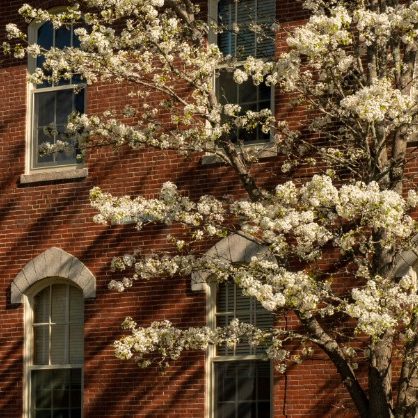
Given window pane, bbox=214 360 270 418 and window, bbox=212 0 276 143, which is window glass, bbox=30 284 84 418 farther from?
window, bbox=212 0 276 143

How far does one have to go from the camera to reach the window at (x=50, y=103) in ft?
56.9

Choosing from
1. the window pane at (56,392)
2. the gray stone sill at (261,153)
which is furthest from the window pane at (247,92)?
the window pane at (56,392)

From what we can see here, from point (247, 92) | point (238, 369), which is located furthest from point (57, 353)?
point (247, 92)

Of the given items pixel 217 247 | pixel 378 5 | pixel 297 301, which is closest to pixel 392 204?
pixel 297 301

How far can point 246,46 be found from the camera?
16.2 m

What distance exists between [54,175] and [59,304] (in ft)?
5.99

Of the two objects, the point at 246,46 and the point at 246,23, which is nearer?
the point at 246,46

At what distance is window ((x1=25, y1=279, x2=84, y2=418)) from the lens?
16.7 meters

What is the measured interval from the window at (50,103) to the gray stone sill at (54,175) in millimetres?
202

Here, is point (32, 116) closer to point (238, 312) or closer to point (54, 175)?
point (54, 175)

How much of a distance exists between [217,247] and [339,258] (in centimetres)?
171

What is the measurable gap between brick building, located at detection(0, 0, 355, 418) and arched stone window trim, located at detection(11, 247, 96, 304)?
0.01 meters

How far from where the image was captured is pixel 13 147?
1745 cm

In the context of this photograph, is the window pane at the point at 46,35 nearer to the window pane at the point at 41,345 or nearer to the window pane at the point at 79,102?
the window pane at the point at 79,102
